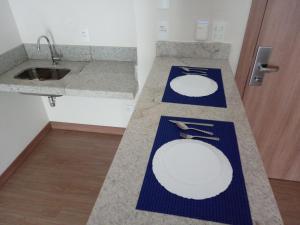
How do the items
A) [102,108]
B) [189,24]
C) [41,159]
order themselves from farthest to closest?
[102,108] < [41,159] < [189,24]

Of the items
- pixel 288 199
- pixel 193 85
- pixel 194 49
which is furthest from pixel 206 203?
pixel 288 199

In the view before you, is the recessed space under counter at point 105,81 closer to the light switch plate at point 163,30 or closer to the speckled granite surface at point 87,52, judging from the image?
the speckled granite surface at point 87,52

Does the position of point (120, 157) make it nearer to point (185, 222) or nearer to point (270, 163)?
point (185, 222)

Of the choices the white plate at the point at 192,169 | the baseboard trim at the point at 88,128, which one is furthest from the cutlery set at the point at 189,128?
the baseboard trim at the point at 88,128

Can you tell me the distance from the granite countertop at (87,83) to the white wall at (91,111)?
1.28 ft

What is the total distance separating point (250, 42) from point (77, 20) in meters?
1.42

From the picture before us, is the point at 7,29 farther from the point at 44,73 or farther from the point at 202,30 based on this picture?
the point at 202,30

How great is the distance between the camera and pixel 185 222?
0.56m

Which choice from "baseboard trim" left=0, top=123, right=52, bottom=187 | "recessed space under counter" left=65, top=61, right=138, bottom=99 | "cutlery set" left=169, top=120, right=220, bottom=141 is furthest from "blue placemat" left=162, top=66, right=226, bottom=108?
"baseboard trim" left=0, top=123, right=52, bottom=187

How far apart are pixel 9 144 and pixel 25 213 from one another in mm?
647

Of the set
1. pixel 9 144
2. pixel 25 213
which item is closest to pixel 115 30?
pixel 9 144

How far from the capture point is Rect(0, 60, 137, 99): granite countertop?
5.44 feet

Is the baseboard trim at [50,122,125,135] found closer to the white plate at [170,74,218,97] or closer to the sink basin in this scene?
the sink basin

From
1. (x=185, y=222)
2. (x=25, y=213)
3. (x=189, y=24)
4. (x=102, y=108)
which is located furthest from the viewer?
(x=102, y=108)
